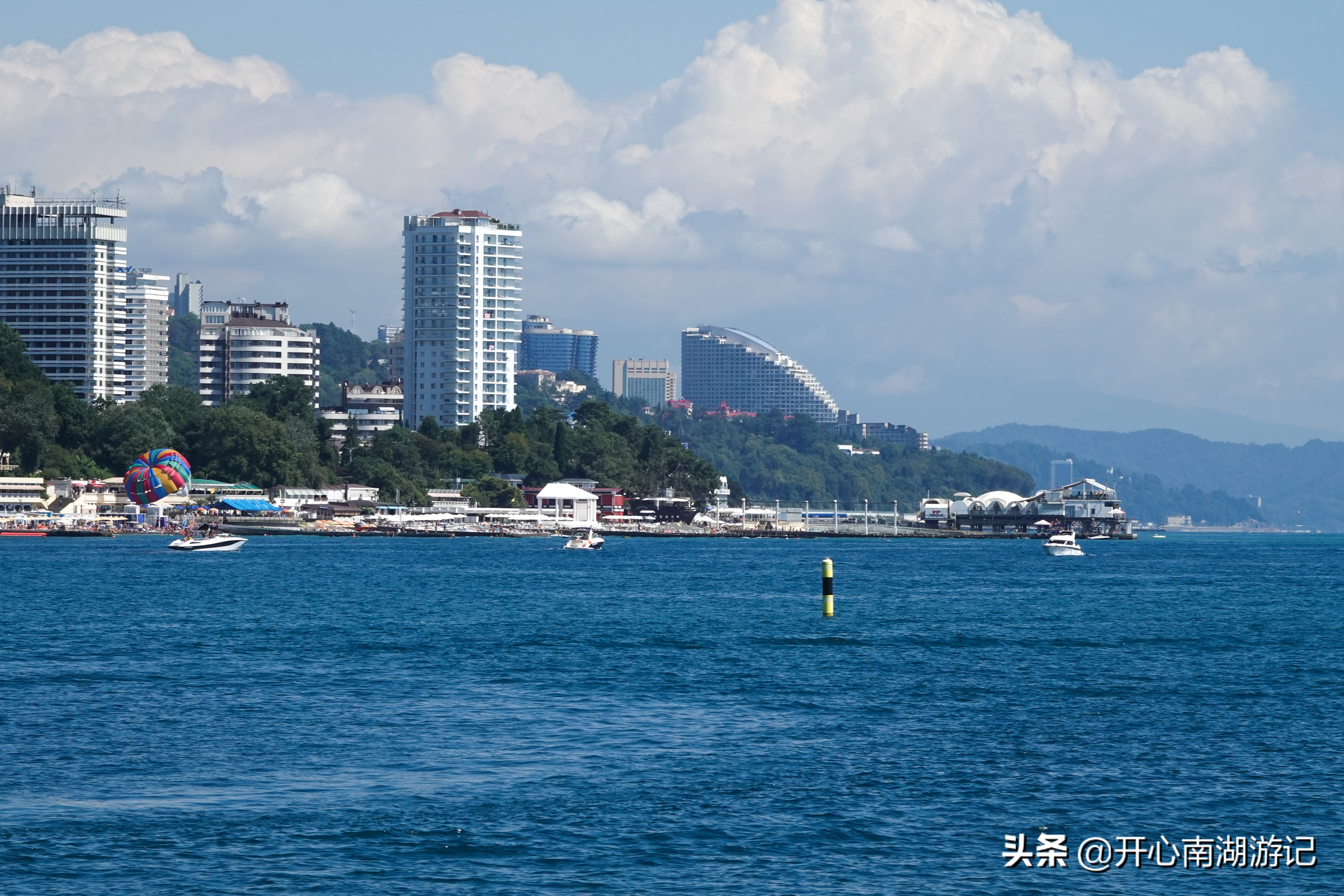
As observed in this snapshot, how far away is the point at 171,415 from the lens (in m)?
199

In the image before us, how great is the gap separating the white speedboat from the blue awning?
161 ft

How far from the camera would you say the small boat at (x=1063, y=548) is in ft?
547

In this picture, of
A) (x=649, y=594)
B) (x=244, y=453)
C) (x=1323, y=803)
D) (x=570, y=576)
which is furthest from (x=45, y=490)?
(x=1323, y=803)

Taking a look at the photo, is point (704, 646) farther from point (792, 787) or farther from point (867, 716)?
point (792, 787)

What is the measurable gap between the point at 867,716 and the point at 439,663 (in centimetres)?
1666

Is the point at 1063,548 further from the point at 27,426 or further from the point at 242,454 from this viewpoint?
the point at 27,426

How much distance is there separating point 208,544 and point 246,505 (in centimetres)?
5464

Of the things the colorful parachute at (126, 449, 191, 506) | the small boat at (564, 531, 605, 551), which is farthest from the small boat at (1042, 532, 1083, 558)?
the colorful parachute at (126, 449, 191, 506)

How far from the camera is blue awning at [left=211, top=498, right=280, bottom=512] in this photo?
184 meters

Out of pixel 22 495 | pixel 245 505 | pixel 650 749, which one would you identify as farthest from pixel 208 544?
pixel 650 749

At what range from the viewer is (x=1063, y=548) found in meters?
167

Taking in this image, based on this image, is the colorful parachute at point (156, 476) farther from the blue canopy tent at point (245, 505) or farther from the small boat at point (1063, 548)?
the small boat at point (1063, 548)

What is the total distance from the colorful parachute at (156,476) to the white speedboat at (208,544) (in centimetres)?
3459

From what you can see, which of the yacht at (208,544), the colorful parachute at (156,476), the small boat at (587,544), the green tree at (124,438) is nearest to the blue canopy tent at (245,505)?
the green tree at (124,438)
